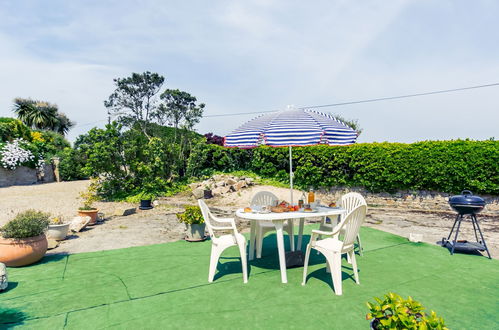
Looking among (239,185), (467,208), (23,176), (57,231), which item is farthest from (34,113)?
(467,208)

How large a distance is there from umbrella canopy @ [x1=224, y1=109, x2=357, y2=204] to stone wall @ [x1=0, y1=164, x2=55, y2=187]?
954 centimetres

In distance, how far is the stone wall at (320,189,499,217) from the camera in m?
7.99

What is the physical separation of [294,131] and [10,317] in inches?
250

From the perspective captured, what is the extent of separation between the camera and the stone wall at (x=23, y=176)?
11961mm

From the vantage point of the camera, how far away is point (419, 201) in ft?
29.2

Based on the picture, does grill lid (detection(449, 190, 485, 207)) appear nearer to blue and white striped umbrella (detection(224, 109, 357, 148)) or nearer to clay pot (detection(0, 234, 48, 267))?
blue and white striped umbrella (detection(224, 109, 357, 148))

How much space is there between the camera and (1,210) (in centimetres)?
818

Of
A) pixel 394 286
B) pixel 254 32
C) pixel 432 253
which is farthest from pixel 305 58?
pixel 394 286

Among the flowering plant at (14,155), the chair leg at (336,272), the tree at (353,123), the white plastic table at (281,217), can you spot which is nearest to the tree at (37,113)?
the flowering plant at (14,155)

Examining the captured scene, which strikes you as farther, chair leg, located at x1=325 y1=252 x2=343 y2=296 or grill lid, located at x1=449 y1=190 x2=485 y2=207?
grill lid, located at x1=449 y1=190 x2=485 y2=207

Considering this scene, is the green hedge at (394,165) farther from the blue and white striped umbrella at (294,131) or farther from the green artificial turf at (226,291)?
the green artificial turf at (226,291)

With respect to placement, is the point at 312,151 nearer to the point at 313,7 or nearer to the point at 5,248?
the point at 313,7

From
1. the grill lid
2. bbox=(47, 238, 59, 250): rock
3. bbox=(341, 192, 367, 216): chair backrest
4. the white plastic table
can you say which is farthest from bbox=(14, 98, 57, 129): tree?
the grill lid

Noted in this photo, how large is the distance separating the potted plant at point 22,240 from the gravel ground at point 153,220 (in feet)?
2.73
